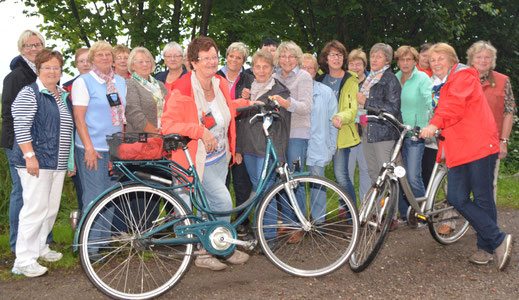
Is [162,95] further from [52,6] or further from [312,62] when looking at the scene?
[52,6]

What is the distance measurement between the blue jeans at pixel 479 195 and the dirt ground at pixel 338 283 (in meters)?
0.34

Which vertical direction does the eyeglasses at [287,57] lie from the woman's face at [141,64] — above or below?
above

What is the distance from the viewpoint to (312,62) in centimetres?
610

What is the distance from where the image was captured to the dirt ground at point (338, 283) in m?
4.07

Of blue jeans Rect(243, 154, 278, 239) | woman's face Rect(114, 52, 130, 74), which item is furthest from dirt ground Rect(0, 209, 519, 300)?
woman's face Rect(114, 52, 130, 74)

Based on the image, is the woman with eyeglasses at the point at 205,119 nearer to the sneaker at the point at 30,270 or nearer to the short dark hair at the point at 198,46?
the short dark hair at the point at 198,46

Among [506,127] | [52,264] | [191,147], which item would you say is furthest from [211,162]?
[506,127]

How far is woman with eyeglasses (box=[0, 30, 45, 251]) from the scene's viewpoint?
188 inches

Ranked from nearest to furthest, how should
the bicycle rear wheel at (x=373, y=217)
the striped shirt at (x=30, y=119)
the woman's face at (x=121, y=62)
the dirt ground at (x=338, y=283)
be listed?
the dirt ground at (x=338, y=283), the striped shirt at (x=30, y=119), the bicycle rear wheel at (x=373, y=217), the woman's face at (x=121, y=62)

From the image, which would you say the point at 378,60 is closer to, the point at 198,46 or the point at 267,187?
the point at 267,187

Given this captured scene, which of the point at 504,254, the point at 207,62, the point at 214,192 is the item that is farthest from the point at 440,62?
the point at 214,192

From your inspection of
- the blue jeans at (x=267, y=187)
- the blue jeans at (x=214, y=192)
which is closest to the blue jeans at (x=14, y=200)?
the blue jeans at (x=214, y=192)

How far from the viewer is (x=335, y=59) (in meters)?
6.00

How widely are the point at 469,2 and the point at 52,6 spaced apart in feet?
34.9
